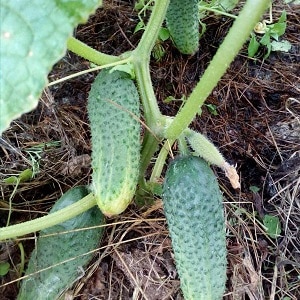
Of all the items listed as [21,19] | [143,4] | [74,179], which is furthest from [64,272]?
[143,4]

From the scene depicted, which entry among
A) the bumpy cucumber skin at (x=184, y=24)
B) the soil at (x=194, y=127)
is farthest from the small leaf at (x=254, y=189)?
the bumpy cucumber skin at (x=184, y=24)

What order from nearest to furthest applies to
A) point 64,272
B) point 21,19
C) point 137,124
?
point 21,19
point 137,124
point 64,272

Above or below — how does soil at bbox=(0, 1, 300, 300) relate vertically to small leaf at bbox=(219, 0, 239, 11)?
below

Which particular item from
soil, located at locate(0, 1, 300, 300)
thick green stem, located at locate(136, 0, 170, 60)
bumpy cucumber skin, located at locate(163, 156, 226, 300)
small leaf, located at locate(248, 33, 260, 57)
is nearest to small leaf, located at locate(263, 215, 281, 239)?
soil, located at locate(0, 1, 300, 300)

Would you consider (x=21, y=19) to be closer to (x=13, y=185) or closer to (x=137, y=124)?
(x=137, y=124)

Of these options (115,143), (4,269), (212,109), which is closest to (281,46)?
(212,109)

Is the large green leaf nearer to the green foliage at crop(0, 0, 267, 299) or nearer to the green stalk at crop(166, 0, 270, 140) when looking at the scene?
the green foliage at crop(0, 0, 267, 299)
